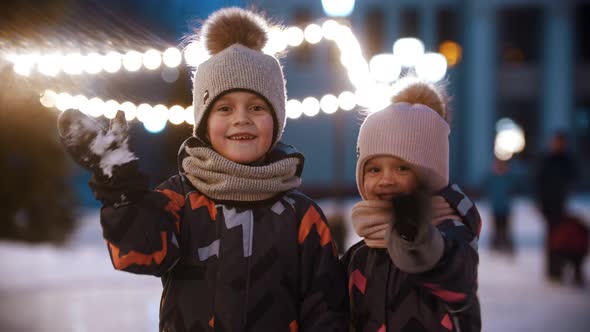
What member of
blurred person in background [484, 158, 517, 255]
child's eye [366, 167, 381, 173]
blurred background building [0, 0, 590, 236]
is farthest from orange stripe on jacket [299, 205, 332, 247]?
blurred background building [0, 0, 590, 236]

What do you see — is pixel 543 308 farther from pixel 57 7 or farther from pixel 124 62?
pixel 57 7

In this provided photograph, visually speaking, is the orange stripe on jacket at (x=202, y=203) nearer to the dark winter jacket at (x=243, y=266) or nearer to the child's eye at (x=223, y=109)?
the dark winter jacket at (x=243, y=266)

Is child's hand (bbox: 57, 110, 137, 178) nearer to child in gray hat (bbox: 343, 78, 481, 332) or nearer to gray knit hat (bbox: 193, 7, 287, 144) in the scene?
gray knit hat (bbox: 193, 7, 287, 144)

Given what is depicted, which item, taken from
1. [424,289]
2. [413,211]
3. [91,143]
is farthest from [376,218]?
[91,143]

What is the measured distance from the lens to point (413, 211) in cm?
149

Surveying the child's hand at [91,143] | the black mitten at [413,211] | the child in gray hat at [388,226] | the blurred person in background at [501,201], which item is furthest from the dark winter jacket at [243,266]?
the blurred person in background at [501,201]

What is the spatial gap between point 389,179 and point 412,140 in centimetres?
15

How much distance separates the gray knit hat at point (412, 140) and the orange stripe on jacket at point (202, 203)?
504mm

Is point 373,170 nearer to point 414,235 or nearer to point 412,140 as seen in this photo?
point 412,140

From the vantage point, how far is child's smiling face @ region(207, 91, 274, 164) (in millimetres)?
1947

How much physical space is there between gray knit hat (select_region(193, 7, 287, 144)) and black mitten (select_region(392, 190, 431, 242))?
0.69m

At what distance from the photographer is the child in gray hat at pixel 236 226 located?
1799 mm

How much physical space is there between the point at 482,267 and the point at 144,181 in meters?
8.07

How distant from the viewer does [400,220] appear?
1511 millimetres
